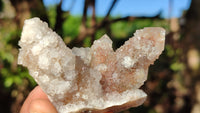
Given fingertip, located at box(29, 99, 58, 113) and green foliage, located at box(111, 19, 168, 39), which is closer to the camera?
fingertip, located at box(29, 99, 58, 113)

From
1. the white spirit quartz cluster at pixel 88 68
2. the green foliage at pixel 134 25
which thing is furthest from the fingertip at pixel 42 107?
the green foliage at pixel 134 25

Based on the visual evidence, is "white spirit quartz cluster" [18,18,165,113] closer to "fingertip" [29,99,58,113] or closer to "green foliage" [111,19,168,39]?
"fingertip" [29,99,58,113]

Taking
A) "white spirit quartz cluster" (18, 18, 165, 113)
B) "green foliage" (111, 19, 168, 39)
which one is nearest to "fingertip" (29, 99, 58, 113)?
"white spirit quartz cluster" (18, 18, 165, 113)

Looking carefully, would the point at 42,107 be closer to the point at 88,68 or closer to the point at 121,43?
the point at 88,68

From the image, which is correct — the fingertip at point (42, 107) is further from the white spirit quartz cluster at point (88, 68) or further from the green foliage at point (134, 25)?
the green foliage at point (134, 25)

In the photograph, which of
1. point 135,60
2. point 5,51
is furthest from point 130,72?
point 5,51

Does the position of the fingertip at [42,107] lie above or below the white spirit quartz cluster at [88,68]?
below

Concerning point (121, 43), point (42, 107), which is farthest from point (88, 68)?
point (121, 43)

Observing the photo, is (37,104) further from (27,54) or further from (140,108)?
(140,108)
